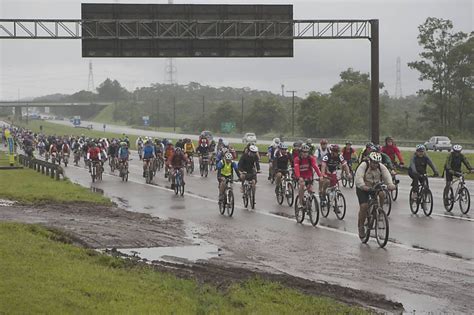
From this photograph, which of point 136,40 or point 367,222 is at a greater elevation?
point 136,40

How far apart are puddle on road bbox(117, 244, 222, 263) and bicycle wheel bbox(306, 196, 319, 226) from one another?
377 centimetres

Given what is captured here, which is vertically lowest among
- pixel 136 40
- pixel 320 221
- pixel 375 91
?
pixel 320 221

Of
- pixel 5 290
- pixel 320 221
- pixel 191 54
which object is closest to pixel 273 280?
pixel 5 290

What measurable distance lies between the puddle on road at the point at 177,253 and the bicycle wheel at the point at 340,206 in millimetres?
5401

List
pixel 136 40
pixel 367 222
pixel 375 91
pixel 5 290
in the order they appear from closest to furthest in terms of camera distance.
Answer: pixel 5 290, pixel 367 222, pixel 136 40, pixel 375 91

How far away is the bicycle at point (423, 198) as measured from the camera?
768 inches

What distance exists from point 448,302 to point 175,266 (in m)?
4.32

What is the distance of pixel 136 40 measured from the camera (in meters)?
36.0

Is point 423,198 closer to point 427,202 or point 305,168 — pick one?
point 427,202

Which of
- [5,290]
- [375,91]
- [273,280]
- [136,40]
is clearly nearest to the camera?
[5,290]

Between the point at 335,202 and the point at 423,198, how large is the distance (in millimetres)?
2409

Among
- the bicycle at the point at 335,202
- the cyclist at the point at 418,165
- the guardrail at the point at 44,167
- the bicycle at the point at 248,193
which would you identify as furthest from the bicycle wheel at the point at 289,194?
the guardrail at the point at 44,167

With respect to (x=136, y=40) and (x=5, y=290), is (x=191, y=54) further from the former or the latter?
(x=5, y=290)

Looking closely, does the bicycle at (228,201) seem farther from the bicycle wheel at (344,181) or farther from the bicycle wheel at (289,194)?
the bicycle wheel at (344,181)
